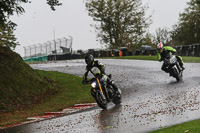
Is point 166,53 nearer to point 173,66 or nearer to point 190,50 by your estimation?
point 173,66

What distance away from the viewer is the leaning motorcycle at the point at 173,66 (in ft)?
66.5

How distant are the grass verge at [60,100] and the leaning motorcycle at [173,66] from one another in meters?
4.19

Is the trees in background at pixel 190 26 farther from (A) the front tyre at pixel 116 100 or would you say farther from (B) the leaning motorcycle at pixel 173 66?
(A) the front tyre at pixel 116 100

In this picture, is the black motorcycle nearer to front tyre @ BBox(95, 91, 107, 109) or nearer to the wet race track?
front tyre @ BBox(95, 91, 107, 109)

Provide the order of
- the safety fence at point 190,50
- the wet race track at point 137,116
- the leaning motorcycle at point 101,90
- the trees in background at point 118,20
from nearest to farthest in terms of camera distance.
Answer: the wet race track at point 137,116 < the leaning motorcycle at point 101,90 < the safety fence at point 190,50 < the trees in background at point 118,20

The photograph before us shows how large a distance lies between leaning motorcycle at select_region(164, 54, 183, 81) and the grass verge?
4.19 meters

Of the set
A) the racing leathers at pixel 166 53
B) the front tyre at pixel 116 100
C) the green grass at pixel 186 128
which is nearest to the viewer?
the green grass at pixel 186 128

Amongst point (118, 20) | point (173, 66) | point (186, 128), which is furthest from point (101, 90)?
point (118, 20)

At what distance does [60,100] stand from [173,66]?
19.0 ft

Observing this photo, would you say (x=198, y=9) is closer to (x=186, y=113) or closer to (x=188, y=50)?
(x=188, y=50)

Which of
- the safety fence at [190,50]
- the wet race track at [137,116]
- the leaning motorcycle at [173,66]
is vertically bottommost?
the wet race track at [137,116]

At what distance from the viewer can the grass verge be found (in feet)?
51.5

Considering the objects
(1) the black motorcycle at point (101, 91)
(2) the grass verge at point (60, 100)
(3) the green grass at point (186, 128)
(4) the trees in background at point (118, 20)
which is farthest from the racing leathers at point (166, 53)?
(4) the trees in background at point (118, 20)

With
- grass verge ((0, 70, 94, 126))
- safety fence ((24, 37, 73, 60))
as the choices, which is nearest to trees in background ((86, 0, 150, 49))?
safety fence ((24, 37, 73, 60))
